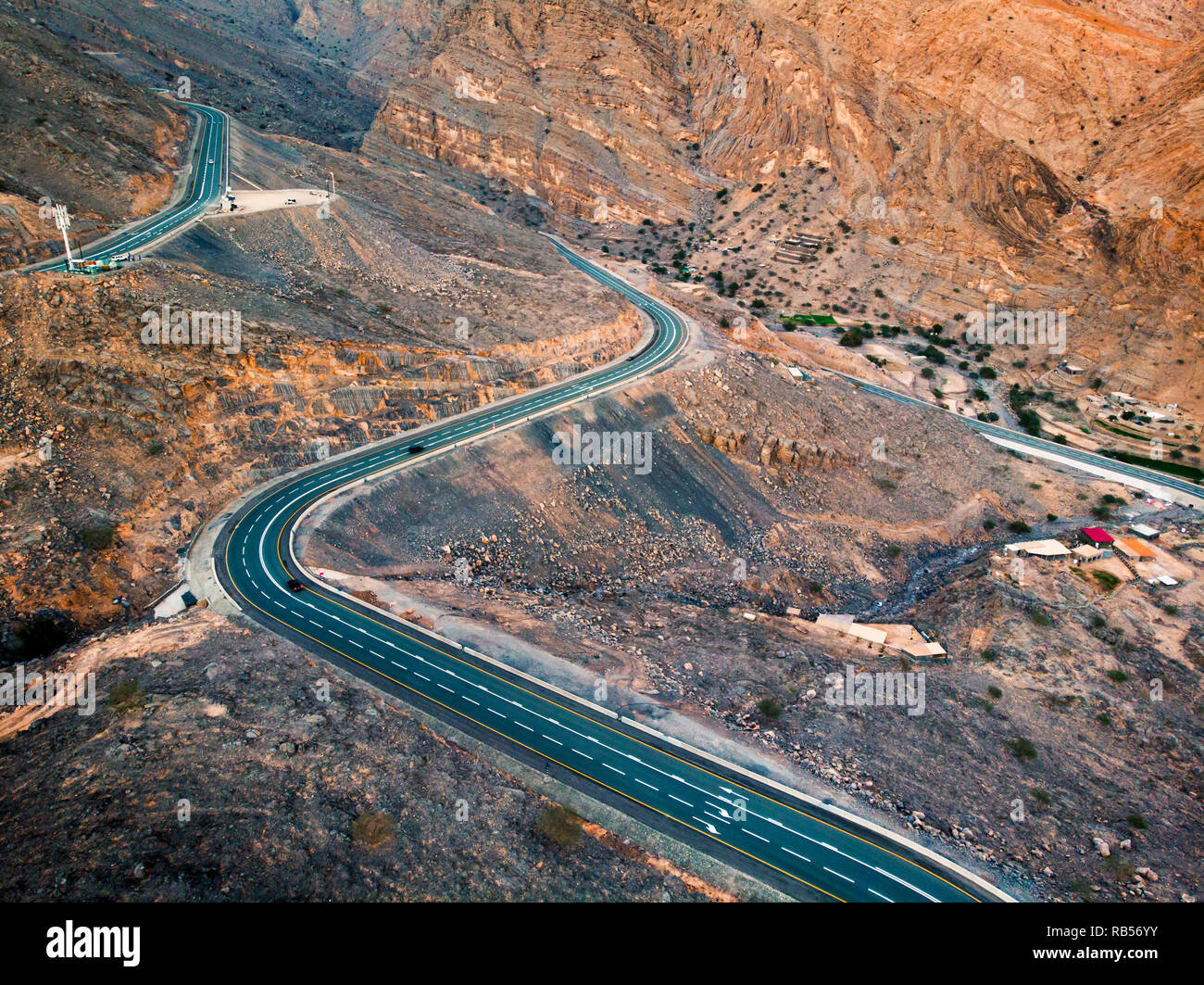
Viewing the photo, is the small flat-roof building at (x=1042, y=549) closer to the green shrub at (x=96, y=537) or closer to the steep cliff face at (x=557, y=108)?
the green shrub at (x=96, y=537)

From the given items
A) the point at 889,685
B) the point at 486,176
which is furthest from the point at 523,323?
the point at 486,176

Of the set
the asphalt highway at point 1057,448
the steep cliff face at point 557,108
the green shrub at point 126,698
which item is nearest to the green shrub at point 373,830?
the green shrub at point 126,698

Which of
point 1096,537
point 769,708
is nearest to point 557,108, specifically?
point 1096,537

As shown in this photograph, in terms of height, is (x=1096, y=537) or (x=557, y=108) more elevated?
(x=557, y=108)

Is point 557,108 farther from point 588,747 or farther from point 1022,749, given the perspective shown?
point 1022,749

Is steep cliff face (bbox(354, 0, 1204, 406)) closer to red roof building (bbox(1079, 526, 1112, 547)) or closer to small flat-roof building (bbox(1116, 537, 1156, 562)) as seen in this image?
red roof building (bbox(1079, 526, 1112, 547))

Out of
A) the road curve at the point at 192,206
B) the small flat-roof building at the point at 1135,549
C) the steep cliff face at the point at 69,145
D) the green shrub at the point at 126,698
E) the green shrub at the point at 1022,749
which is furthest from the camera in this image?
the small flat-roof building at the point at 1135,549

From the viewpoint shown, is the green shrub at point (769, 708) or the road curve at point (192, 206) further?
the road curve at point (192, 206)
